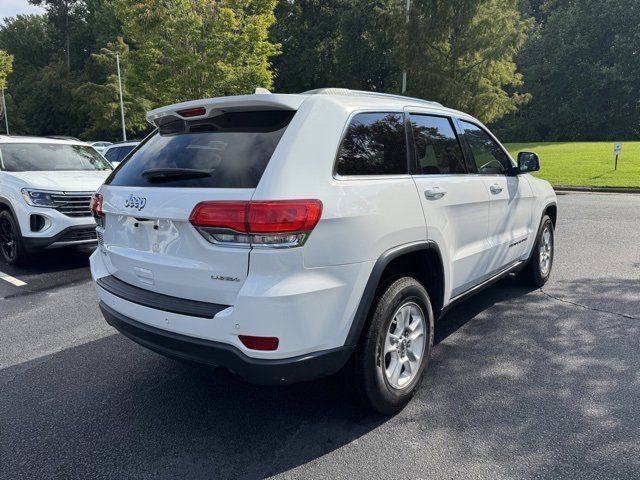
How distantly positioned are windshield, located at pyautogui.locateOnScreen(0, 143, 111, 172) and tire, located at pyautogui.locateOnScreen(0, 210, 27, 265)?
79 centimetres

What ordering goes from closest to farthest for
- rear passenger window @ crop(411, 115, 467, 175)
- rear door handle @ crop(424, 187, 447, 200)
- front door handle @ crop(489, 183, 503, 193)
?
rear door handle @ crop(424, 187, 447, 200) < rear passenger window @ crop(411, 115, 467, 175) < front door handle @ crop(489, 183, 503, 193)

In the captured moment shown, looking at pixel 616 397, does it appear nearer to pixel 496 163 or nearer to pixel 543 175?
pixel 496 163

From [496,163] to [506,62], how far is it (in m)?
24.9

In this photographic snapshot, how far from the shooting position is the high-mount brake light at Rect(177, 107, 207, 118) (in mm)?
2854

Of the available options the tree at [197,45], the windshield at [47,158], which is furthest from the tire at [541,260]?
the tree at [197,45]

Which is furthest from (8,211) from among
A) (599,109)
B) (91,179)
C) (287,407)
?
(599,109)

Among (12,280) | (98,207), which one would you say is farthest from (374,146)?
(12,280)

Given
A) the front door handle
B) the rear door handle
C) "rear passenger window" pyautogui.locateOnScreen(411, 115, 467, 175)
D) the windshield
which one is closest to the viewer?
the rear door handle

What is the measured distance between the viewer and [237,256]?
238cm

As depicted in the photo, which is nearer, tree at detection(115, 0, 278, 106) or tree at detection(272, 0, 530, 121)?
tree at detection(115, 0, 278, 106)

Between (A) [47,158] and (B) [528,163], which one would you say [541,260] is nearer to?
(B) [528,163]

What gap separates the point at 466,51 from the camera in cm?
2578

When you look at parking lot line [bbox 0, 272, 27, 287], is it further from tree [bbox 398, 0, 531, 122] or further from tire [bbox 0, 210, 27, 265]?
tree [bbox 398, 0, 531, 122]

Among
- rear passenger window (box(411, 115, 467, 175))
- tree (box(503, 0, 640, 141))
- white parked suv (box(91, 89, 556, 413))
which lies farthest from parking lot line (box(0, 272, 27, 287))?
tree (box(503, 0, 640, 141))
